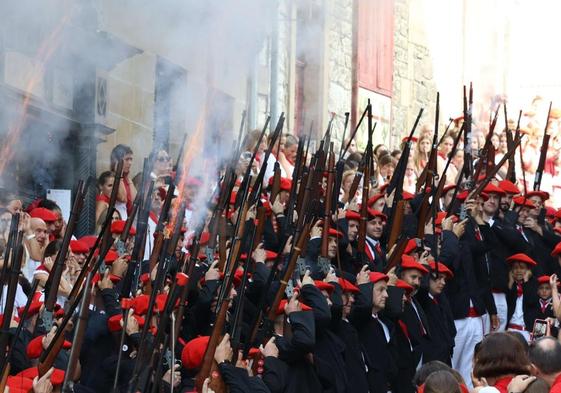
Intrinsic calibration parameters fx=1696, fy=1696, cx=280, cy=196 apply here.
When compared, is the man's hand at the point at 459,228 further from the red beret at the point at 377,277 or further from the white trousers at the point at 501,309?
the red beret at the point at 377,277

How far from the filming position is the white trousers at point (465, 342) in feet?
40.4

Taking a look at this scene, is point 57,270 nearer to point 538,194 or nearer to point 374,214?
point 374,214

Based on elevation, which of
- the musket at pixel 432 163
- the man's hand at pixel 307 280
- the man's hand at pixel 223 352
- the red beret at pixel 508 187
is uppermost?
the musket at pixel 432 163

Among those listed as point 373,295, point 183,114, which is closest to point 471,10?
point 183,114

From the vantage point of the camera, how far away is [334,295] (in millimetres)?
9766

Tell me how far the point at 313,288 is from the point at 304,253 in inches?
32.1

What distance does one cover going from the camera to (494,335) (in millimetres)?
7371

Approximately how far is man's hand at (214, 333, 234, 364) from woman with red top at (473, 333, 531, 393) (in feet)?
3.74

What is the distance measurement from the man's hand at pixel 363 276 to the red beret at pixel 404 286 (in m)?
0.43

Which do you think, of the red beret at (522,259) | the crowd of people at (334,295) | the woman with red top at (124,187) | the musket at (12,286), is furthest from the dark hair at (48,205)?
the red beret at (522,259)

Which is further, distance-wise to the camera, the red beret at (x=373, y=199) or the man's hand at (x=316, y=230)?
the red beret at (x=373, y=199)

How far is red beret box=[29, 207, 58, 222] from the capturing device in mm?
9867

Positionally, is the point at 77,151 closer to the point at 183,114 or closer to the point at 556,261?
the point at 183,114

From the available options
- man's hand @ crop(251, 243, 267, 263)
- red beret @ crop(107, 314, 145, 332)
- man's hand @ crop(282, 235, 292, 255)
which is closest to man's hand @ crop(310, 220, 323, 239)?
man's hand @ crop(282, 235, 292, 255)
